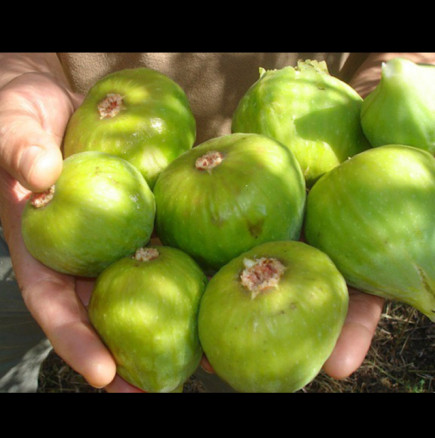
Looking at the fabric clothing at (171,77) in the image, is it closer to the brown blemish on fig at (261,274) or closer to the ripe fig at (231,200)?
the ripe fig at (231,200)

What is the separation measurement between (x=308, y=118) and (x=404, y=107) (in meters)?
0.38

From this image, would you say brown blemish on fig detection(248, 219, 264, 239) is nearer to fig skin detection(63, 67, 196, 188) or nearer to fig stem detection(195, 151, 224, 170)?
fig stem detection(195, 151, 224, 170)

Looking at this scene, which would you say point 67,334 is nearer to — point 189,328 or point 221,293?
A: point 189,328

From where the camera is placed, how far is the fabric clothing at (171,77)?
3193mm

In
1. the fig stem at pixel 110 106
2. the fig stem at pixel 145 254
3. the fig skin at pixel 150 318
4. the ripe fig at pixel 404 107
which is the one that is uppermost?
the ripe fig at pixel 404 107

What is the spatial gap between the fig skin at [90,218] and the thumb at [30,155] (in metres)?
0.06

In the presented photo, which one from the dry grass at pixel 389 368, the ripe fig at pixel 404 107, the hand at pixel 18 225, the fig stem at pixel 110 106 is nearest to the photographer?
the hand at pixel 18 225

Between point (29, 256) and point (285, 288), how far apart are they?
1.20 m

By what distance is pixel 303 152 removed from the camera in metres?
2.28

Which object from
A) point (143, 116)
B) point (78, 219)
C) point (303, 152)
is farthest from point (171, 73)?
point (78, 219)

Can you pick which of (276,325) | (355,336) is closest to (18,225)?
(276,325)

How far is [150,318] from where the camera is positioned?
1.77 m

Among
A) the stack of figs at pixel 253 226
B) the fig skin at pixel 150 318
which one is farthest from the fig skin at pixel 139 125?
the fig skin at pixel 150 318

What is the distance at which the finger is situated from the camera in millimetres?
1915
